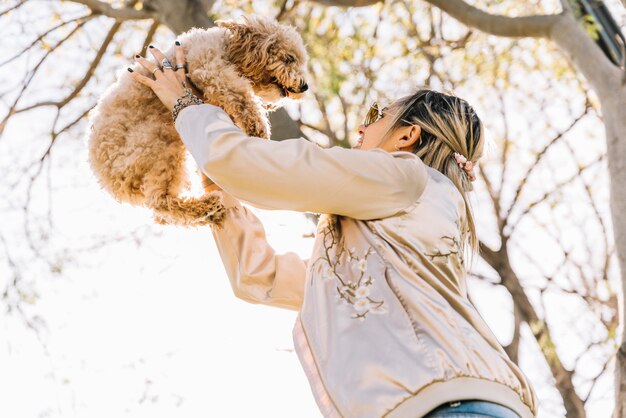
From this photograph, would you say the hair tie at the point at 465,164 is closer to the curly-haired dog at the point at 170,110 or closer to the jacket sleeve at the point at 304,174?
the jacket sleeve at the point at 304,174

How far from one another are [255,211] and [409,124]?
2.01 feet

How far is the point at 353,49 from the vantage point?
6.46 metres

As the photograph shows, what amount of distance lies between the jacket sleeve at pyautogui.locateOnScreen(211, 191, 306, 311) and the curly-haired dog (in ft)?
0.20

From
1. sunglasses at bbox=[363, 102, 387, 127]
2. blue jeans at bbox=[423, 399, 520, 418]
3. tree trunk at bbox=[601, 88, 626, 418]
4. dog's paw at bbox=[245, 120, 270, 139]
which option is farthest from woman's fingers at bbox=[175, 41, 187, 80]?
tree trunk at bbox=[601, 88, 626, 418]

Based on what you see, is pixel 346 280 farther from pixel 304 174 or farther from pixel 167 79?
pixel 167 79

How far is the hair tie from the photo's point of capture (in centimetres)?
249

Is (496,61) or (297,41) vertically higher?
(496,61)

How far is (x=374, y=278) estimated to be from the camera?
2.14 meters

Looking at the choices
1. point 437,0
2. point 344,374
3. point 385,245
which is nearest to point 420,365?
point 344,374

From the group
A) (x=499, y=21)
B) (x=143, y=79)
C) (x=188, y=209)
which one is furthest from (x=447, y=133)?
(x=499, y=21)

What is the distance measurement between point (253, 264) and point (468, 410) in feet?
2.91

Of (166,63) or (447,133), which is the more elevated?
(166,63)

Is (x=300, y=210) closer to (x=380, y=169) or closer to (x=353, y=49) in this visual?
(x=380, y=169)

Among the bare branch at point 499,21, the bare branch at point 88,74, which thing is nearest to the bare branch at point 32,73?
the bare branch at point 88,74
